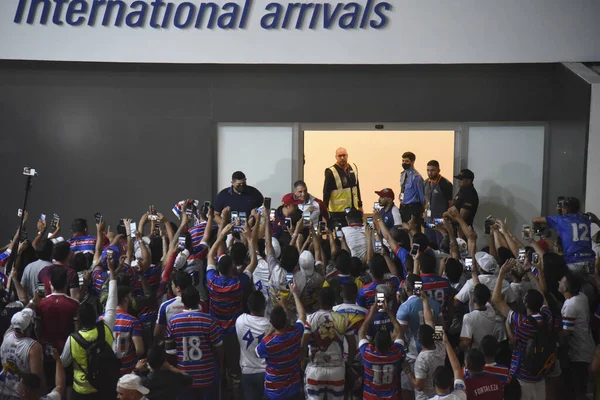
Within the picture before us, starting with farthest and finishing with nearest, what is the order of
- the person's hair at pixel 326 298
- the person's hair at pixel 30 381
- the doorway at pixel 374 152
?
the doorway at pixel 374 152 < the person's hair at pixel 326 298 < the person's hair at pixel 30 381

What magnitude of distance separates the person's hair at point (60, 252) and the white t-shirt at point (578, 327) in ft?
15.0

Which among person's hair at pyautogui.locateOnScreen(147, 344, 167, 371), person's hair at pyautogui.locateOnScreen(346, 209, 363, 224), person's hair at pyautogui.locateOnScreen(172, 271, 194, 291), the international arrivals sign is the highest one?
the international arrivals sign

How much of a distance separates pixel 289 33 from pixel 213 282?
6535 millimetres

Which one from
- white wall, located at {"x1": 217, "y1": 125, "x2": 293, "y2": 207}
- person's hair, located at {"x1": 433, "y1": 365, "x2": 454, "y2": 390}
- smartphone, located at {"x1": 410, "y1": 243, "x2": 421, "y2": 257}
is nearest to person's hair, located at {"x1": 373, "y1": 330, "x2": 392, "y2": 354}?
person's hair, located at {"x1": 433, "y1": 365, "x2": 454, "y2": 390}

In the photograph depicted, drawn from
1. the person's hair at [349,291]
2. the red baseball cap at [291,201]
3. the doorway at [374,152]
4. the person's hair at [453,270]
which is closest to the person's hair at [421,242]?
the person's hair at [453,270]

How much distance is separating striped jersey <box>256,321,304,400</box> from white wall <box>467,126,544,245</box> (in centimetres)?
741

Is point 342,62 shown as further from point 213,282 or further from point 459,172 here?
point 213,282

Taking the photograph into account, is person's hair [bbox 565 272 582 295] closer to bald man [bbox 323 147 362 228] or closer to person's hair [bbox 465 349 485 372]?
person's hair [bbox 465 349 485 372]

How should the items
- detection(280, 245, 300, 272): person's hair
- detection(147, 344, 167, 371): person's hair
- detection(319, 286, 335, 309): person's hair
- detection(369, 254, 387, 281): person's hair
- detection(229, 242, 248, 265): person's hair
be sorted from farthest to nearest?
detection(229, 242, 248, 265): person's hair, detection(280, 245, 300, 272): person's hair, detection(369, 254, 387, 281): person's hair, detection(319, 286, 335, 309): person's hair, detection(147, 344, 167, 371): person's hair

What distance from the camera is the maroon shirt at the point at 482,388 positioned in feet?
18.1

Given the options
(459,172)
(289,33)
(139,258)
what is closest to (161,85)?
(289,33)

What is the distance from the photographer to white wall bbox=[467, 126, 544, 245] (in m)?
12.9

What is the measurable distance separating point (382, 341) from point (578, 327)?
2172 mm

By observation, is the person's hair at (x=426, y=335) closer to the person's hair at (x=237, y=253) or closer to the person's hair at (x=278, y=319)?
the person's hair at (x=278, y=319)
